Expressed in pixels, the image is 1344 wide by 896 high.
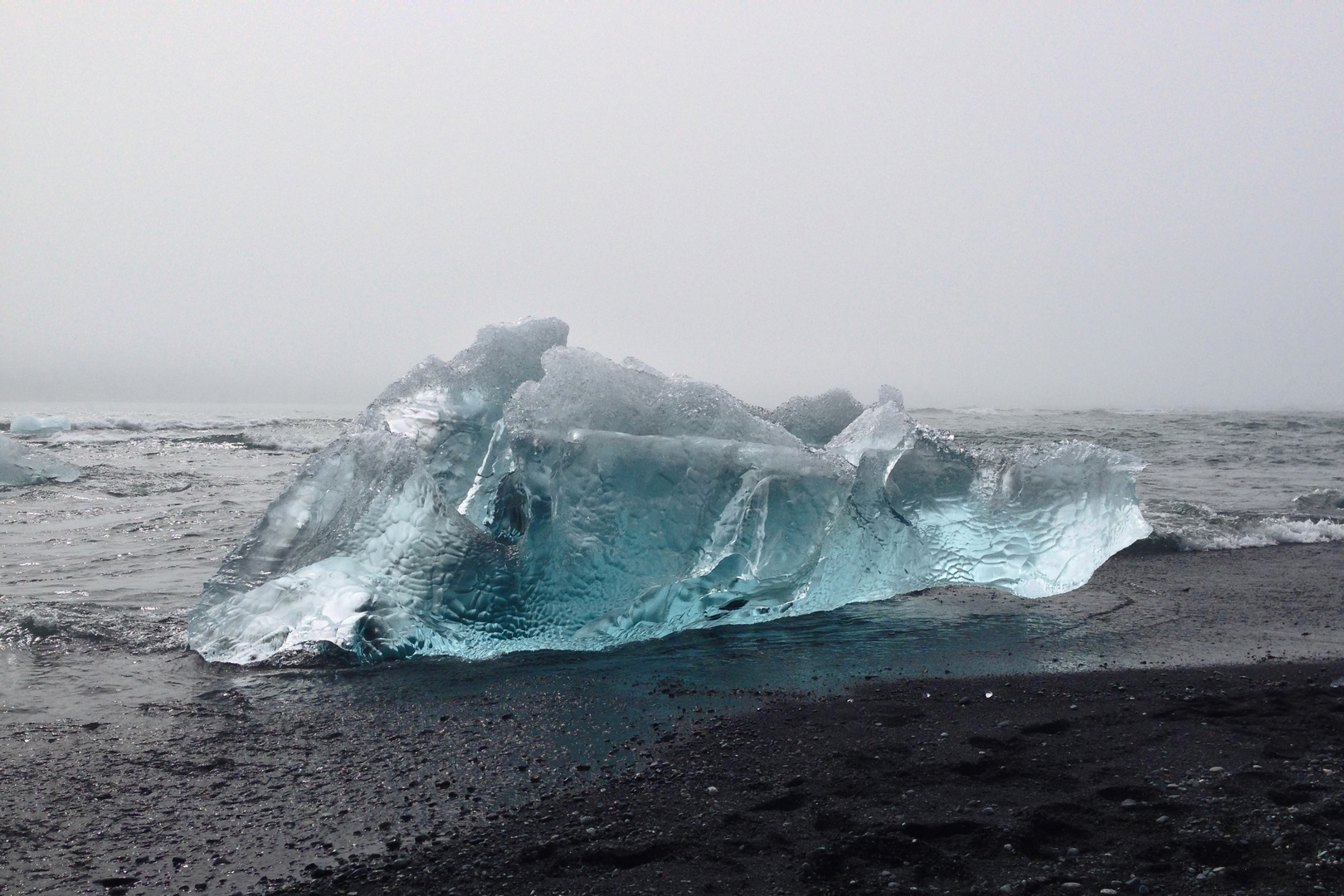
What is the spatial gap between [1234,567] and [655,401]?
3.99 m

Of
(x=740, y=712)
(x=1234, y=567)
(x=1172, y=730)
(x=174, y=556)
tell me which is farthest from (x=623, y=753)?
(x=1234, y=567)

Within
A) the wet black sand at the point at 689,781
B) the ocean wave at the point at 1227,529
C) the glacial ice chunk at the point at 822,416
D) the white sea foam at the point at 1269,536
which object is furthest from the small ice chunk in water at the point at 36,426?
the white sea foam at the point at 1269,536

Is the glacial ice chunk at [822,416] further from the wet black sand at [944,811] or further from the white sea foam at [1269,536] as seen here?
the wet black sand at [944,811]

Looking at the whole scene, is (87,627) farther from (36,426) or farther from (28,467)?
(36,426)

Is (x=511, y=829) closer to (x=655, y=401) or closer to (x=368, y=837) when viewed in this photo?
(x=368, y=837)

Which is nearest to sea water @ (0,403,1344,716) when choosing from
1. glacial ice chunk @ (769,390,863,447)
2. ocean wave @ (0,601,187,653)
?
ocean wave @ (0,601,187,653)

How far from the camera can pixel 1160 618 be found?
4180mm

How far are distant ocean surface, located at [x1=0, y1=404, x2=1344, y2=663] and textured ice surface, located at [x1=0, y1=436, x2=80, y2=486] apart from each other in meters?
0.25

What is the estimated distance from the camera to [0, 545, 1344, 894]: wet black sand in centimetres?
187

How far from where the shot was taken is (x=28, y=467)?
31.4ft

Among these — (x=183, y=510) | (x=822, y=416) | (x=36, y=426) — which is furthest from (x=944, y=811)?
(x=36, y=426)

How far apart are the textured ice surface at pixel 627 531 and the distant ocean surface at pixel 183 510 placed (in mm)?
748

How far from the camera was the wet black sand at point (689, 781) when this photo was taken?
6.13ft

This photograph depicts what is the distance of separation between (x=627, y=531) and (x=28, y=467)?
9053mm
